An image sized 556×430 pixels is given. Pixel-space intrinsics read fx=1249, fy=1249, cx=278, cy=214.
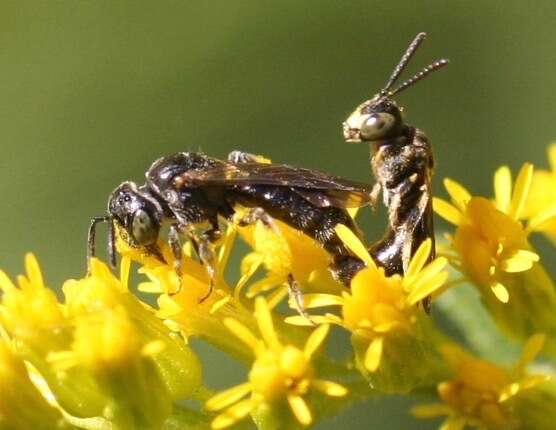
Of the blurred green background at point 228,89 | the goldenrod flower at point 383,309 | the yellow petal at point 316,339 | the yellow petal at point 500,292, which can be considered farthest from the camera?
the blurred green background at point 228,89

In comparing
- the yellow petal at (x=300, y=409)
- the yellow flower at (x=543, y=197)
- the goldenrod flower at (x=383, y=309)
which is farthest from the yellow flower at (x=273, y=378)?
the yellow flower at (x=543, y=197)

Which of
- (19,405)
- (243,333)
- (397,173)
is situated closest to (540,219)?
(397,173)

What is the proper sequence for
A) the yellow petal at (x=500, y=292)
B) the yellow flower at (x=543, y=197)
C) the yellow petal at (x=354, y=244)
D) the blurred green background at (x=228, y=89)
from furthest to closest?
the blurred green background at (x=228, y=89)
the yellow flower at (x=543, y=197)
the yellow petal at (x=500, y=292)
the yellow petal at (x=354, y=244)

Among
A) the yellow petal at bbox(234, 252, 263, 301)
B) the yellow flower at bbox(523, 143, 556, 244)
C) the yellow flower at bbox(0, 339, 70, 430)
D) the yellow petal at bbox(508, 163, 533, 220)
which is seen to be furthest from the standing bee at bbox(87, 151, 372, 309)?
Answer: the yellow flower at bbox(523, 143, 556, 244)

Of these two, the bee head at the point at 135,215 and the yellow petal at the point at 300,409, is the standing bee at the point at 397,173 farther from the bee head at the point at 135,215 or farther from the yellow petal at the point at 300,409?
the bee head at the point at 135,215

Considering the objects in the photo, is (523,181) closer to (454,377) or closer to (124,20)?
(454,377)

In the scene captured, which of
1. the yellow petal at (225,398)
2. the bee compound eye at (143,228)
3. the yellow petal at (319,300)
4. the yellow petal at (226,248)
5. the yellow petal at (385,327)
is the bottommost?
the yellow petal at (225,398)
